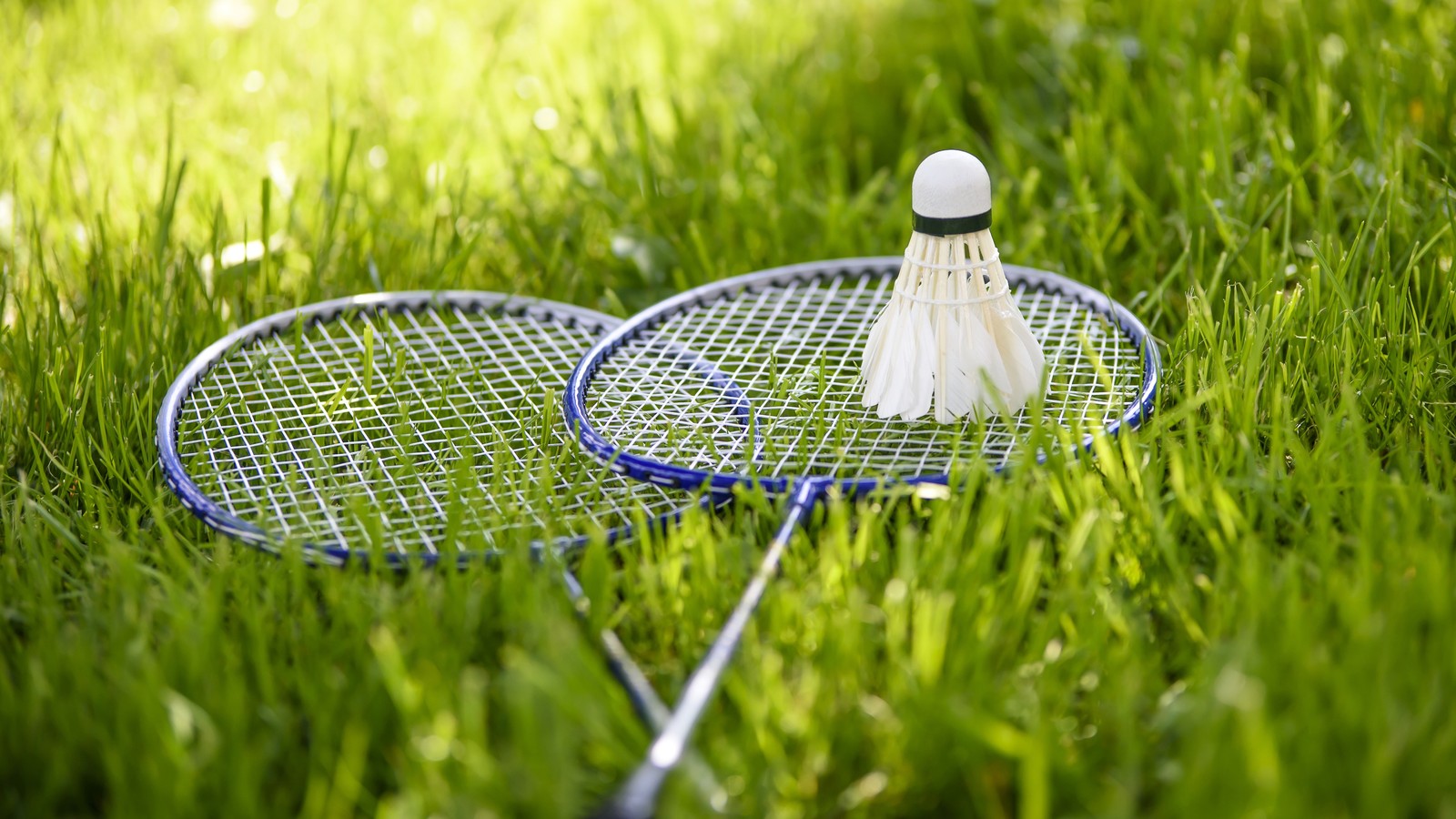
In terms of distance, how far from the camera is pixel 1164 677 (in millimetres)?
1454

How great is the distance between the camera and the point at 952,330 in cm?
173

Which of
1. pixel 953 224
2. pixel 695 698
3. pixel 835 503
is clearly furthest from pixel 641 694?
pixel 953 224

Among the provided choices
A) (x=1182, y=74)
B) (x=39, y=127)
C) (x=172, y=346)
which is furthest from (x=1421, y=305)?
(x=39, y=127)

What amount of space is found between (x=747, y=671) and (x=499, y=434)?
67cm

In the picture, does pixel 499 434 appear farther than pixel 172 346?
No

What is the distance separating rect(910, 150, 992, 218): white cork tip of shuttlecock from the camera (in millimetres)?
1646

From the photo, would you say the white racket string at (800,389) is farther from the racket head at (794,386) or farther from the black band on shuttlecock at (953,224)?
the black band on shuttlecock at (953,224)

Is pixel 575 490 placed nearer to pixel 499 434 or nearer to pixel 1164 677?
pixel 499 434

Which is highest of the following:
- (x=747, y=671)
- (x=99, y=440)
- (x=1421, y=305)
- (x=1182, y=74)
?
(x=1182, y=74)

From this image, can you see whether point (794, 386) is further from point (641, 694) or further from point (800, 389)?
point (641, 694)

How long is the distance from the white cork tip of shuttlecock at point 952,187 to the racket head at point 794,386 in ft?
0.76

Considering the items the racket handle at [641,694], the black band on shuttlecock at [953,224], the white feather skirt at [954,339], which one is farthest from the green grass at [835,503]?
the black band on shuttlecock at [953,224]

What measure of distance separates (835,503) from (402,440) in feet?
2.30

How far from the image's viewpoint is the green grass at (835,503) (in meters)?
1.25
